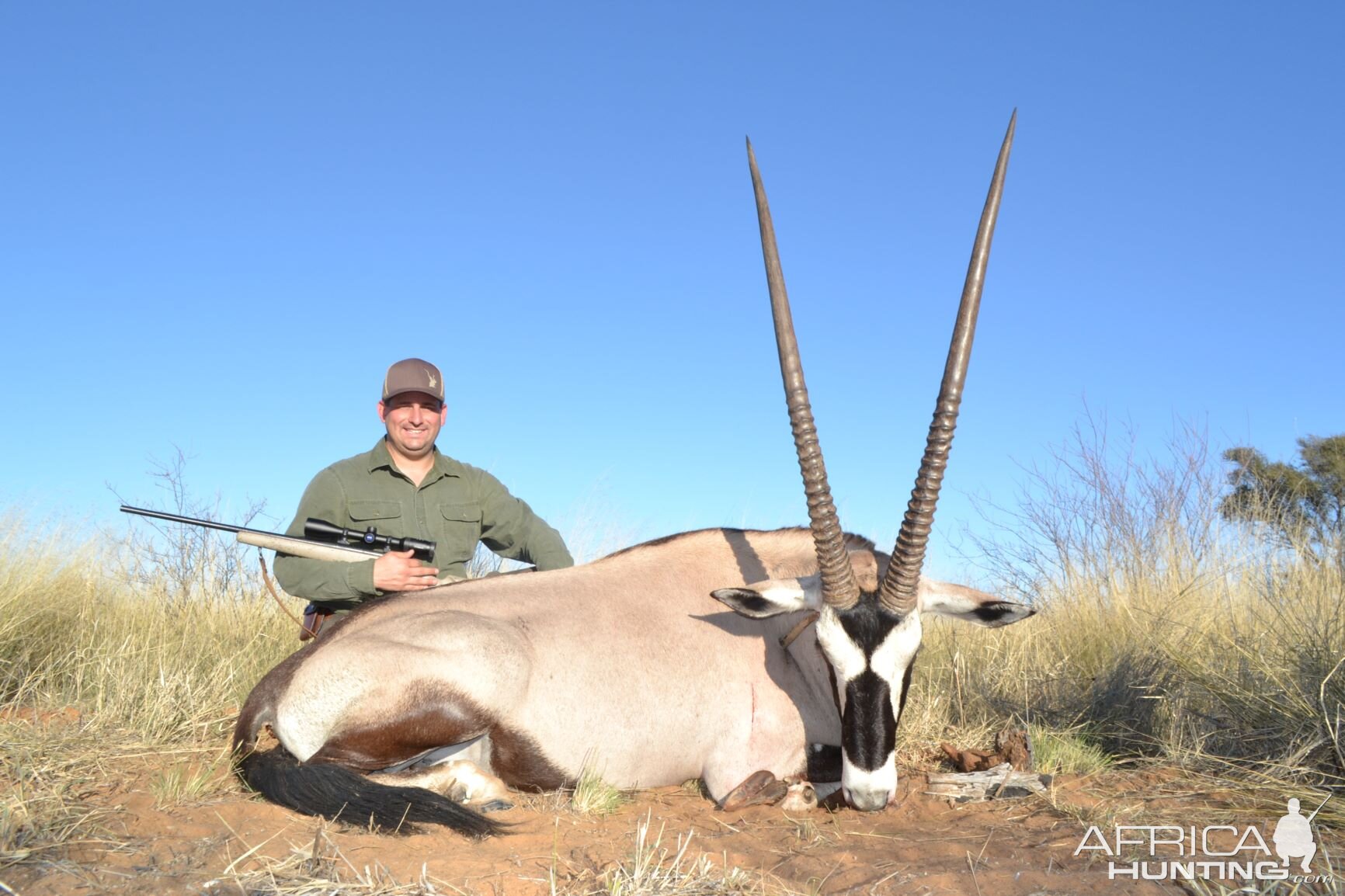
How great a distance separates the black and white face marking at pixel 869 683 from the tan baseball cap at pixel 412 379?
3198mm

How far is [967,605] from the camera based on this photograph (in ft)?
15.9

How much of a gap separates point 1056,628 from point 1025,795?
3.39 metres

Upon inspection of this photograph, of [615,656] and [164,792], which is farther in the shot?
[615,656]

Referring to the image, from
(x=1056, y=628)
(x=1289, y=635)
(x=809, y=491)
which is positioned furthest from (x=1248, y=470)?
(x=809, y=491)

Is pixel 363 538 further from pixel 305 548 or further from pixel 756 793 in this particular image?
pixel 756 793

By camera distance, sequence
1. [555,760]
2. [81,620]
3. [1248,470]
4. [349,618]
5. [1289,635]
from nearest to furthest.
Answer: [555,760] < [349,618] < [1289,635] < [81,620] < [1248,470]

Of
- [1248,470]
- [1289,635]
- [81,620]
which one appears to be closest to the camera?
[1289,635]

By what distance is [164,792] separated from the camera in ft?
13.8

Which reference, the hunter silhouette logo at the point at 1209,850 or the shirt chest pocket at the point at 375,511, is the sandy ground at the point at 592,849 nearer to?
the hunter silhouette logo at the point at 1209,850

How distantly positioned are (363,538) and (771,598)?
8.85 ft

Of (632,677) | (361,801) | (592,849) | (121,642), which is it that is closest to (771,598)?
(632,677)

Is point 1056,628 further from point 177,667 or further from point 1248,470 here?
point 1248,470

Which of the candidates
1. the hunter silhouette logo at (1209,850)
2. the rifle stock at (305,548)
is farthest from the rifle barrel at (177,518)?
the hunter silhouette logo at (1209,850)

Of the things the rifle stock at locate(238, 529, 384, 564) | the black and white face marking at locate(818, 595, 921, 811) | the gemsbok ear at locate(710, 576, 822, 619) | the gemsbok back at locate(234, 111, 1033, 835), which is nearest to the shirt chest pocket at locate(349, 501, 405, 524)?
the rifle stock at locate(238, 529, 384, 564)
